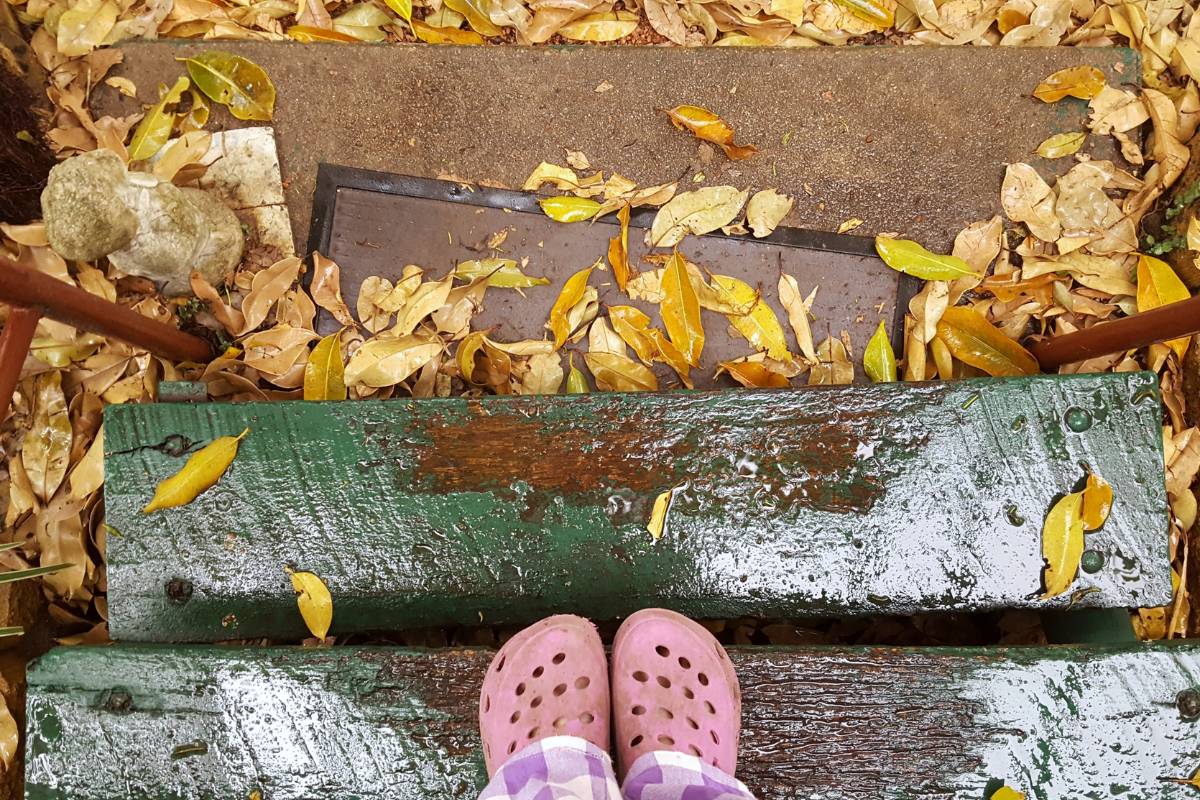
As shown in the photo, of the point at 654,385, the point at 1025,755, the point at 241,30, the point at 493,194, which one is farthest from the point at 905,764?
the point at 241,30

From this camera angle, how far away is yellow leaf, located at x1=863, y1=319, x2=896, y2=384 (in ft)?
5.71

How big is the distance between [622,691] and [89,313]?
1.18m

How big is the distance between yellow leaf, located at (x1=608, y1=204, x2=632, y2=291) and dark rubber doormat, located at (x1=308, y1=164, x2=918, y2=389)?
A: 0.07ft

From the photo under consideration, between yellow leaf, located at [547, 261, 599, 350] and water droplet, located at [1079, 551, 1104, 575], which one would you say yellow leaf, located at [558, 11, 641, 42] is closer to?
yellow leaf, located at [547, 261, 599, 350]

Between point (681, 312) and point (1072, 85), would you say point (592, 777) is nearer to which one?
point (681, 312)

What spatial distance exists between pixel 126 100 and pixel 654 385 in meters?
1.52

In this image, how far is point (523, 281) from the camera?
1.77 m

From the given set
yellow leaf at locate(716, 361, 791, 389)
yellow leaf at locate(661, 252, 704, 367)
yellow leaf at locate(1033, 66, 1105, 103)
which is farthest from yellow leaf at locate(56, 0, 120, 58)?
yellow leaf at locate(1033, 66, 1105, 103)

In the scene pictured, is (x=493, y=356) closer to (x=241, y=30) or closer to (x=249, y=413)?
(x=249, y=413)

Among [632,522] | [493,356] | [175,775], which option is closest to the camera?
[175,775]

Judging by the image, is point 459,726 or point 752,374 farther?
point 752,374

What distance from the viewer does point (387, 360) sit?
1671 millimetres

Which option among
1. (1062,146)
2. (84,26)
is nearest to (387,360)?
(84,26)

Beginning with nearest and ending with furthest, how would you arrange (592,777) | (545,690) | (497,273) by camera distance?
(592,777) < (545,690) < (497,273)
